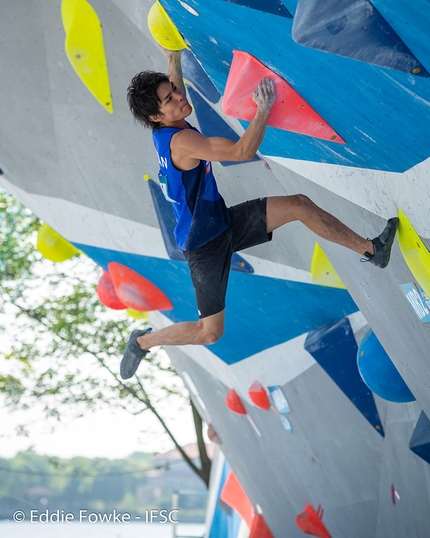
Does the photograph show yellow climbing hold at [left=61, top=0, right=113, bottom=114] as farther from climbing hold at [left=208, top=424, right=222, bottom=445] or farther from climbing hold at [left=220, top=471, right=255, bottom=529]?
climbing hold at [left=220, top=471, right=255, bottom=529]

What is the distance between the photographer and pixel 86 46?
3.63 meters

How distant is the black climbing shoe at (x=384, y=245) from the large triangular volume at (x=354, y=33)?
30.8 inches

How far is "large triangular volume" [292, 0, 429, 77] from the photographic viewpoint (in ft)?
3.93

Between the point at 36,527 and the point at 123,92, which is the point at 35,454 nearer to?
the point at 36,527

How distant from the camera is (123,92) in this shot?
12.3ft

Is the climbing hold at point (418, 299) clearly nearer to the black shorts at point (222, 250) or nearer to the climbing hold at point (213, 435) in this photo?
the black shorts at point (222, 250)

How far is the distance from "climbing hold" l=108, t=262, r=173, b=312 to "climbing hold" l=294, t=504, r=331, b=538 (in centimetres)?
197

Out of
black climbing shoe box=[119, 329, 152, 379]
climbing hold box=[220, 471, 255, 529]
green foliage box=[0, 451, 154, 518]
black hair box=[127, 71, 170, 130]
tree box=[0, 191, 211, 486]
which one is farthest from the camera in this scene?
green foliage box=[0, 451, 154, 518]

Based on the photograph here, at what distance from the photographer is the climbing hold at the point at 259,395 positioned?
4.75 metres

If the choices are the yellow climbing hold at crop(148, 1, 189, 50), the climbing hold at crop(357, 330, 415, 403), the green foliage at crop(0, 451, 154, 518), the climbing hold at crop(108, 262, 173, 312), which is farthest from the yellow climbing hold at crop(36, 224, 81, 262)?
Result: the green foliage at crop(0, 451, 154, 518)

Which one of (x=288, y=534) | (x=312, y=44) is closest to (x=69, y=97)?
(x=312, y=44)

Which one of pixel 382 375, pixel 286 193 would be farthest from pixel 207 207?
pixel 382 375

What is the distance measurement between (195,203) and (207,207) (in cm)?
5

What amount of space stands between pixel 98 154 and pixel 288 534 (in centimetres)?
424
